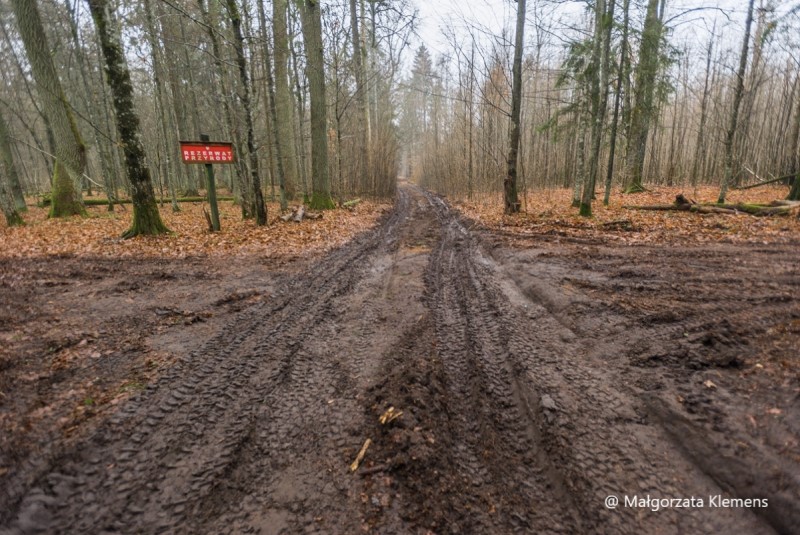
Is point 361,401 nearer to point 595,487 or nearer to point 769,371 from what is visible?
point 595,487

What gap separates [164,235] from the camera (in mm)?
8641

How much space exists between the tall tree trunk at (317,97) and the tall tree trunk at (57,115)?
24.6 ft

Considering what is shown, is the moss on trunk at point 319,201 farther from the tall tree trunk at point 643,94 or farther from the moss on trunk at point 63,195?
the tall tree trunk at point 643,94

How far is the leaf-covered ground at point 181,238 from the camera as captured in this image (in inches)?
287

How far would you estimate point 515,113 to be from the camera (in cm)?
1105

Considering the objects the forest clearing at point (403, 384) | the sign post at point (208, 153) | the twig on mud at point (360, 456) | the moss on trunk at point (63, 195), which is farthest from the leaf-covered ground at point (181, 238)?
the twig on mud at point (360, 456)

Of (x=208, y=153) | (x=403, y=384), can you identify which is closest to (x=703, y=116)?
(x=208, y=153)

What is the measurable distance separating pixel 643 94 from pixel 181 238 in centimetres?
1803

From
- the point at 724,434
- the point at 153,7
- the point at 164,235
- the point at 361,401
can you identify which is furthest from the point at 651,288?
the point at 153,7

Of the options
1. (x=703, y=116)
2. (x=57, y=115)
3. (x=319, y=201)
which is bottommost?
(x=319, y=201)

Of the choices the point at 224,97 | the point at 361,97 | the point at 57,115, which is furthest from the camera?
the point at 361,97

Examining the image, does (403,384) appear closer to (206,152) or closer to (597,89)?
(206,152)

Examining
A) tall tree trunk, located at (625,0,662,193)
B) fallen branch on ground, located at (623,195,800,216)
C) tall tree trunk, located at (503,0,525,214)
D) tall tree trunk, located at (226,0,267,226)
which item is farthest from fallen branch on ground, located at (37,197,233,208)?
tall tree trunk, located at (625,0,662,193)

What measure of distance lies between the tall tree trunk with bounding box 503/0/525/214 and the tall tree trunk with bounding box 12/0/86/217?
13851mm
